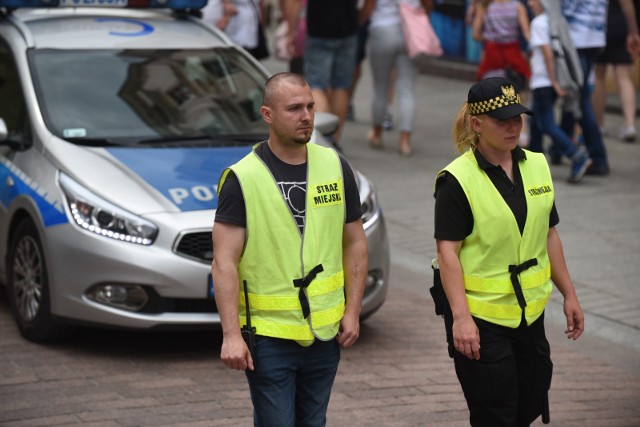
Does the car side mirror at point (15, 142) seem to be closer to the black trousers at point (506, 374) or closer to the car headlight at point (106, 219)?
the car headlight at point (106, 219)

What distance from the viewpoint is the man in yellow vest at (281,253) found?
4453 millimetres

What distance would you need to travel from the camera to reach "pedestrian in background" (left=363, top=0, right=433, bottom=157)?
1280 cm

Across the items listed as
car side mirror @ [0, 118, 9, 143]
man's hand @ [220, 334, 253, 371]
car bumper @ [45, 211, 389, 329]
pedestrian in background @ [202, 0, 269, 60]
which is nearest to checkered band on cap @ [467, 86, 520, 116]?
man's hand @ [220, 334, 253, 371]

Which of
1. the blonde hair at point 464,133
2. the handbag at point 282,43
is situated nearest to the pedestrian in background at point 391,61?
the handbag at point 282,43

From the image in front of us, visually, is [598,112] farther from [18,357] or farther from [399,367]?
[18,357]

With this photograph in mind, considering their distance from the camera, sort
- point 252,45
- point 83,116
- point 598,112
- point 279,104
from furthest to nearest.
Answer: point 598,112 → point 252,45 → point 83,116 → point 279,104

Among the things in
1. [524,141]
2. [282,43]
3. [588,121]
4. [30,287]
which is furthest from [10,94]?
[524,141]

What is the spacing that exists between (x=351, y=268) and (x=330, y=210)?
0.25m

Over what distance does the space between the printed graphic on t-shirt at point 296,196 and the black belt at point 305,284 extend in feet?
0.45

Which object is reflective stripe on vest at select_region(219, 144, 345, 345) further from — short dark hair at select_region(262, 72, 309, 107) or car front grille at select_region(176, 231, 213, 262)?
car front grille at select_region(176, 231, 213, 262)

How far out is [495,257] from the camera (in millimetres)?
4660

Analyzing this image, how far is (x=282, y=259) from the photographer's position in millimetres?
4473

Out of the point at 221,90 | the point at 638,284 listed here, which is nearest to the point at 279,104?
the point at 221,90

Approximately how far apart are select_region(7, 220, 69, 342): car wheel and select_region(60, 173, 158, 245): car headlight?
33cm
